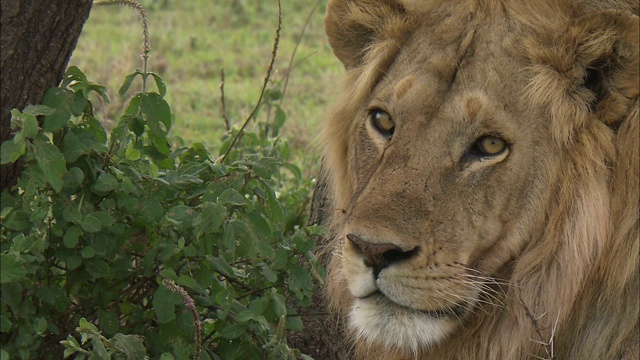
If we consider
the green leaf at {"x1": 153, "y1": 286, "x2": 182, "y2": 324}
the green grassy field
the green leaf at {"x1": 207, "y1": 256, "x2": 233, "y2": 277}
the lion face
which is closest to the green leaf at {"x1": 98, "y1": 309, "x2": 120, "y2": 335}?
the green leaf at {"x1": 153, "y1": 286, "x2": 182, "y2": 324}

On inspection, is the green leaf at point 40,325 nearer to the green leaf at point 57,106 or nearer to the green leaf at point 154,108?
the green leaf at point 57,106

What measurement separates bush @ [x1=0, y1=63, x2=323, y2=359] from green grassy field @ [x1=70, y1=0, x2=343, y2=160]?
3.14 meters

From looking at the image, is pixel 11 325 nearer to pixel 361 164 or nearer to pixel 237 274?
pixel 237 274

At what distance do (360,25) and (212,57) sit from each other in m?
5.07

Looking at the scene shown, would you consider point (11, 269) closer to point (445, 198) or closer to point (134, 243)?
point (134, 243)

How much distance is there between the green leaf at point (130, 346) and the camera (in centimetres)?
270

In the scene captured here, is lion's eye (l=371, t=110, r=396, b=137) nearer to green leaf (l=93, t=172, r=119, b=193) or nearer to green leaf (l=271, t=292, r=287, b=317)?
green leaf (l=271, t=292, r=287, b=317)

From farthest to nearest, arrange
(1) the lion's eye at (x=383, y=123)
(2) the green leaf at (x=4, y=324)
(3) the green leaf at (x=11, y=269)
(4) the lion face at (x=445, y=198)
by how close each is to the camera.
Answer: (1) the lion's eye at (x=383, y=123), (4) the lion face at (x=445, y=198), (2) the green leaf at (x=4, y=324), (3) the green leaf at (x=11, y=269)

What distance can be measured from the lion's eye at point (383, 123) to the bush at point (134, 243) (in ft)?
1.39

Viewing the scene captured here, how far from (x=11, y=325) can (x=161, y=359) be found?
0.42 meters

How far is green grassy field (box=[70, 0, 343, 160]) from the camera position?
7.08 metres

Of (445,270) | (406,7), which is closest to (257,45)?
(406,7)

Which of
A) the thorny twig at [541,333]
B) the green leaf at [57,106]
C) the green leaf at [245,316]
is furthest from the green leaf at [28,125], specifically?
the thorny twig at [541,333]

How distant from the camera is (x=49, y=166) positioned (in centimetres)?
268
